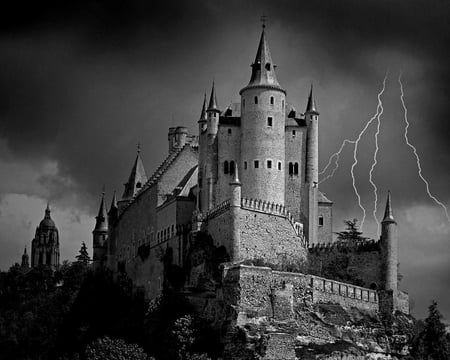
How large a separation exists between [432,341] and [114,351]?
86.8 feet

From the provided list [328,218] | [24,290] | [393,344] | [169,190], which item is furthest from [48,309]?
[393,344]

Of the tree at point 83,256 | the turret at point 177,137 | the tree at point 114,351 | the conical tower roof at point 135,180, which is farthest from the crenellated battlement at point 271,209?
the tree at point 83,256

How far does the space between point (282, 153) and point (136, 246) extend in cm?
2251

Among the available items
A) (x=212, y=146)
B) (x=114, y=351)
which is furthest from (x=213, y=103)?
(x=114, y=351)

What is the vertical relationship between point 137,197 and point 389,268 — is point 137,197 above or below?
above

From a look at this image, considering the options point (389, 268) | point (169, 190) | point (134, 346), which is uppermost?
point (169, 190)

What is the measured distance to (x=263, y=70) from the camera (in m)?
125

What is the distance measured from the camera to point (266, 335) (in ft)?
359

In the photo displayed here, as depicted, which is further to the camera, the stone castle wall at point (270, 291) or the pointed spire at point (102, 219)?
the pointed spire at point (102, 219)

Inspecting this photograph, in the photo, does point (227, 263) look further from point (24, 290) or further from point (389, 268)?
point (24, 290)

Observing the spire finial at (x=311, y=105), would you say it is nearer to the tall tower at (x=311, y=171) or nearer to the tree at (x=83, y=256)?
the tall tower at (x=311, y=171)

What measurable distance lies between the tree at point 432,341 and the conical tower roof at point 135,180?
1698 inches

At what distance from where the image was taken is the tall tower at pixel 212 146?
125 m

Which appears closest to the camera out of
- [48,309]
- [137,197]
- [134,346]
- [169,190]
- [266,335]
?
[266,335]
